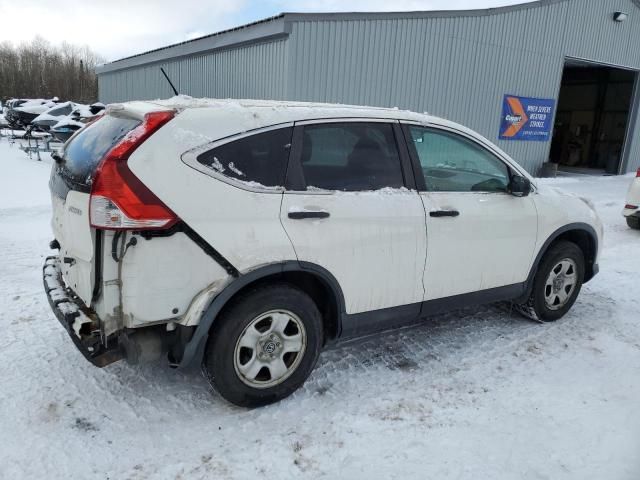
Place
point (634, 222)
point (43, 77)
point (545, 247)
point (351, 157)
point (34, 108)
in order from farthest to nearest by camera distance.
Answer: point (43, 77) < point (34, 108) < point (634, 222) < point (545, 247) < point (351, 157)

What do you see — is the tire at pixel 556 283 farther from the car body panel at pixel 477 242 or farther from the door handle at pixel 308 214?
the door handle at pixel 308 214

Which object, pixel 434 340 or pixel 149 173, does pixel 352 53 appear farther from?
pixel 149 173

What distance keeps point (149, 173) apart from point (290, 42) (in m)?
8.92

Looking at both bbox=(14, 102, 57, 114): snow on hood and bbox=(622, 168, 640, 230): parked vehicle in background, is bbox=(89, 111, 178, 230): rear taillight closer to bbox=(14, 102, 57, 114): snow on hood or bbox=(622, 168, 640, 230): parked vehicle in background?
bbox=(622, 168, 640, 230): parked vehicle in background

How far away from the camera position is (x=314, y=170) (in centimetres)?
314

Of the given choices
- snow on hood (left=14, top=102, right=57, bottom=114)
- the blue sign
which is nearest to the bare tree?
snow on hood (left=14, top=102, right=57, bottom=114)

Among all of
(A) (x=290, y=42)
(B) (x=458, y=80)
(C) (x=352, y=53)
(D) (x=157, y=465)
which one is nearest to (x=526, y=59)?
(B) (x=458, y=80)

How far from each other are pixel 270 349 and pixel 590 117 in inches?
908

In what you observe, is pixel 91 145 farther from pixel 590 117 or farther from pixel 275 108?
pixel 590 117

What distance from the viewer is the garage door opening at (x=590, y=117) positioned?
20453 mm

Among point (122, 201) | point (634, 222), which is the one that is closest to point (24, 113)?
point (634, 222)

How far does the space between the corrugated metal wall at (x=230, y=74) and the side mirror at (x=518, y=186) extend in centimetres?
778

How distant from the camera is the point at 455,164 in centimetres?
390

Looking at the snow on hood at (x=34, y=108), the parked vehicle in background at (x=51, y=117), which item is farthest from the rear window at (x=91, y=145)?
the snow on hood at (x=34, y=108)
